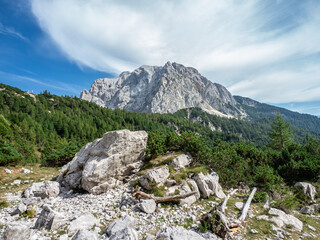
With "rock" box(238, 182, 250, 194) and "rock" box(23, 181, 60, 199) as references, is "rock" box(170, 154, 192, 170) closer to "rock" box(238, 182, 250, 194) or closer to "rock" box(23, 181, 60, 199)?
"rock" box(238, 182, 250, 194)

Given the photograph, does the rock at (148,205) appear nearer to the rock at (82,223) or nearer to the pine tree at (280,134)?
the rock at (82,223)

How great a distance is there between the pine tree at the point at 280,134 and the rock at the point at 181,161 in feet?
112

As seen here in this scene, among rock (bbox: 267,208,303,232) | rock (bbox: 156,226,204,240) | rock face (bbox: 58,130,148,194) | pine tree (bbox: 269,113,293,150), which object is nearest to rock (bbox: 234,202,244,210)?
rock (bbox: 267,208,303,232)

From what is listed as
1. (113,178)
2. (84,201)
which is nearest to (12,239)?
(84,201)

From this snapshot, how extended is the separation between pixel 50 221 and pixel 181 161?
11715 mm

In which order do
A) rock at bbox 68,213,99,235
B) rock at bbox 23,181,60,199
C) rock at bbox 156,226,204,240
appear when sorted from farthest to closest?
rock at bbox 23,181,60,199, rock at bbox 68,213,99,235, rock at bbox 156,226,204,240

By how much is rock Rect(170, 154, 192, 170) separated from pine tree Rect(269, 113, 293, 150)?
34.1m

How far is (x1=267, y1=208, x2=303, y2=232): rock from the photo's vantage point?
32.0ft

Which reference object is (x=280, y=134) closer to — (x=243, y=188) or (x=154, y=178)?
(x=243, y=188)

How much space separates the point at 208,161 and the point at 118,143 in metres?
10.4

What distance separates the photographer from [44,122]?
84.3 m

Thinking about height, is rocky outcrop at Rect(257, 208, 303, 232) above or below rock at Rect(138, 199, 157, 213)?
below

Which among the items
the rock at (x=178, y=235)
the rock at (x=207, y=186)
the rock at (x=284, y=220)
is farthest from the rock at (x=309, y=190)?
the rock at (x=178, y=235)

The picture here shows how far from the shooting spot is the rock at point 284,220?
9752mm
